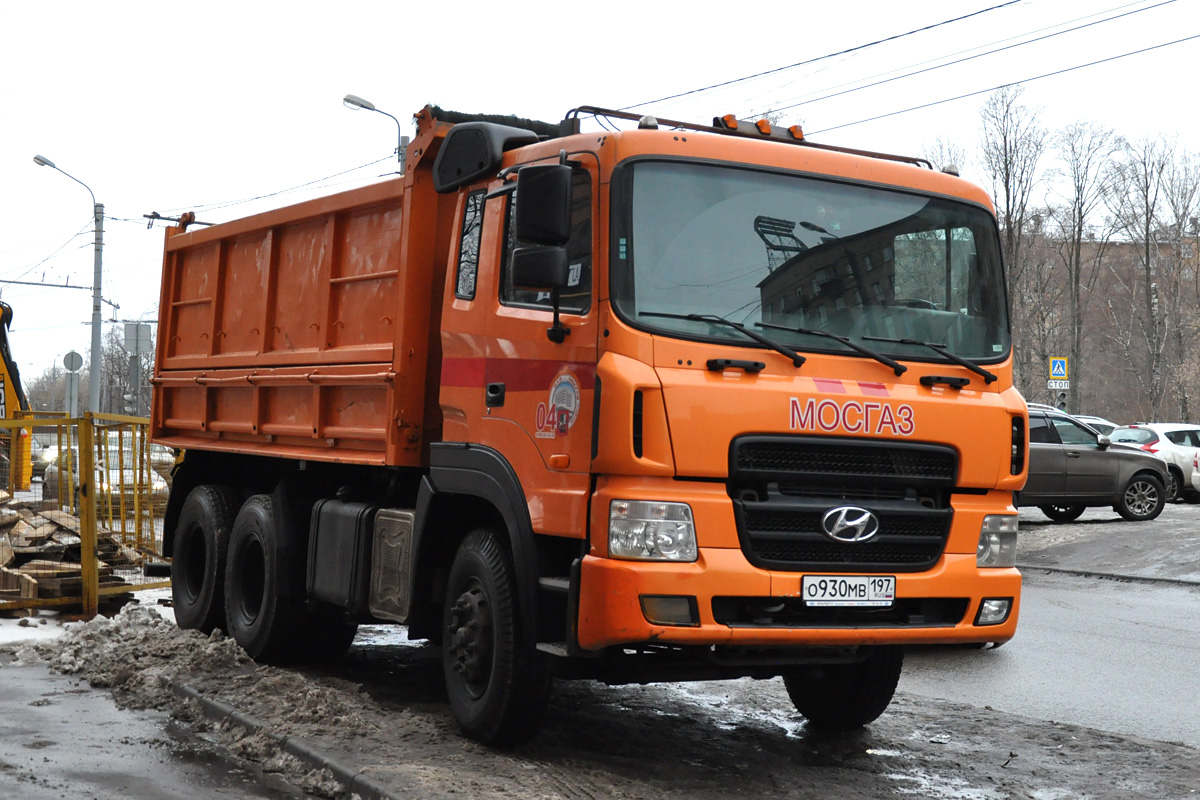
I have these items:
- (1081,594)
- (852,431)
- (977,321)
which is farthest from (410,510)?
(1081,594)

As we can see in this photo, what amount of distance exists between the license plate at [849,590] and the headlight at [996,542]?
1.72 feet

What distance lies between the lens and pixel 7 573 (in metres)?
10.5

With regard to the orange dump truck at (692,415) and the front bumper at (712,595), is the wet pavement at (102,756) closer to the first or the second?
the orange dump truck at (692,415)

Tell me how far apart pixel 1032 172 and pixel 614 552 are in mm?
44794

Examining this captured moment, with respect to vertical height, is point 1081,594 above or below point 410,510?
below

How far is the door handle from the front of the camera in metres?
6.17

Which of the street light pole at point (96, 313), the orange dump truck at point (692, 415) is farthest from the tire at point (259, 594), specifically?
the street light pole at point (96, 313)

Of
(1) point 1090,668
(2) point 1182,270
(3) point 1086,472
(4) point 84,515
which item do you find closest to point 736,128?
(1) point 1090,668

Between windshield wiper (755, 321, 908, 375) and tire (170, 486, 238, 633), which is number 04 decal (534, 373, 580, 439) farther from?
tire (170, 486, 238, 633)

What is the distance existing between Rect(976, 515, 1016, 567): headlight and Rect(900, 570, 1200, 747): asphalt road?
436 mm

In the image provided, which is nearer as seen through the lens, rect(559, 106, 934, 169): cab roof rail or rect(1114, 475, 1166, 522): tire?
rect(559, 106, 934, 169): cab roof rail

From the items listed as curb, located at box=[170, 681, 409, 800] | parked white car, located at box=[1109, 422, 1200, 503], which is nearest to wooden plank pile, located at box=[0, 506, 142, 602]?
curb, located at box=[170, 681, 409, 800]

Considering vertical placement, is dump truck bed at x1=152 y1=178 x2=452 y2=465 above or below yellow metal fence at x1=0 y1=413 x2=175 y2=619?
above

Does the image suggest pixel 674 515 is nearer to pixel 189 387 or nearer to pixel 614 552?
pixel 614 552
